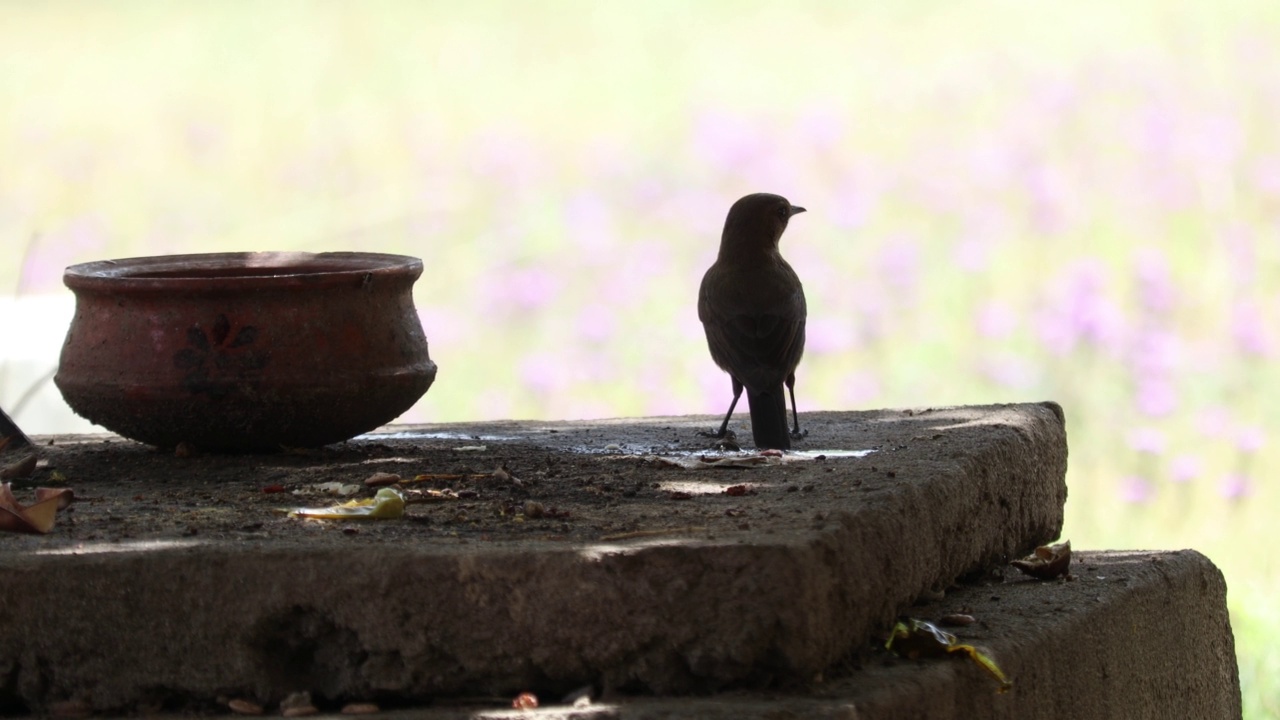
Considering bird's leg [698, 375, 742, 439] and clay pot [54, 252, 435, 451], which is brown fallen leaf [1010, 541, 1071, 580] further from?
clay pot [54, 252, 435, 451]

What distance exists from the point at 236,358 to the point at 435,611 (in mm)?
1709

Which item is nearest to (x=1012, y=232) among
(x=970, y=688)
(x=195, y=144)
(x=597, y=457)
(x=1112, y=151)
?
(x=1112, y=151)

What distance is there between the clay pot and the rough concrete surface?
1.13 meters

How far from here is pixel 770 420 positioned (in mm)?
5184

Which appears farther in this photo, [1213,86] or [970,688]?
[1213,86]

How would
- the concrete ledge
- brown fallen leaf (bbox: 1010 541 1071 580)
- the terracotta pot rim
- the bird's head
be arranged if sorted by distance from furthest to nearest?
the bird's head, the terracotta pot rim, brown fallen leaf (bbox: 1010 541 1071 580), the concrete ledge

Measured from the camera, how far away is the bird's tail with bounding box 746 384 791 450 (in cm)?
512

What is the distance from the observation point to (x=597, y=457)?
4934 mm

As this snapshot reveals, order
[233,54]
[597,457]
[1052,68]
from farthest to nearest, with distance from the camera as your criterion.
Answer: [233,54] → [1052,68] → [597,457]

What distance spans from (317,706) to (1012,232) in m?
8.85

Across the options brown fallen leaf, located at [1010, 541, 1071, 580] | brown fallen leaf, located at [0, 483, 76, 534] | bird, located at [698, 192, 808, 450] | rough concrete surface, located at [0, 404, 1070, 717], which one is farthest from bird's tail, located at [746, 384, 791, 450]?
brown fallen leaf, located at [0, 483, 76, 534]

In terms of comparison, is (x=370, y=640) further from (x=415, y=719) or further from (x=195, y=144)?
(x=195, y=144)

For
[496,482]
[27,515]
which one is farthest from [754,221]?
[27,515]

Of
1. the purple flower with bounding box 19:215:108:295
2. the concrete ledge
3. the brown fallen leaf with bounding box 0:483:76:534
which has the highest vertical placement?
the purple flower with bounding box 19:215:108:295
